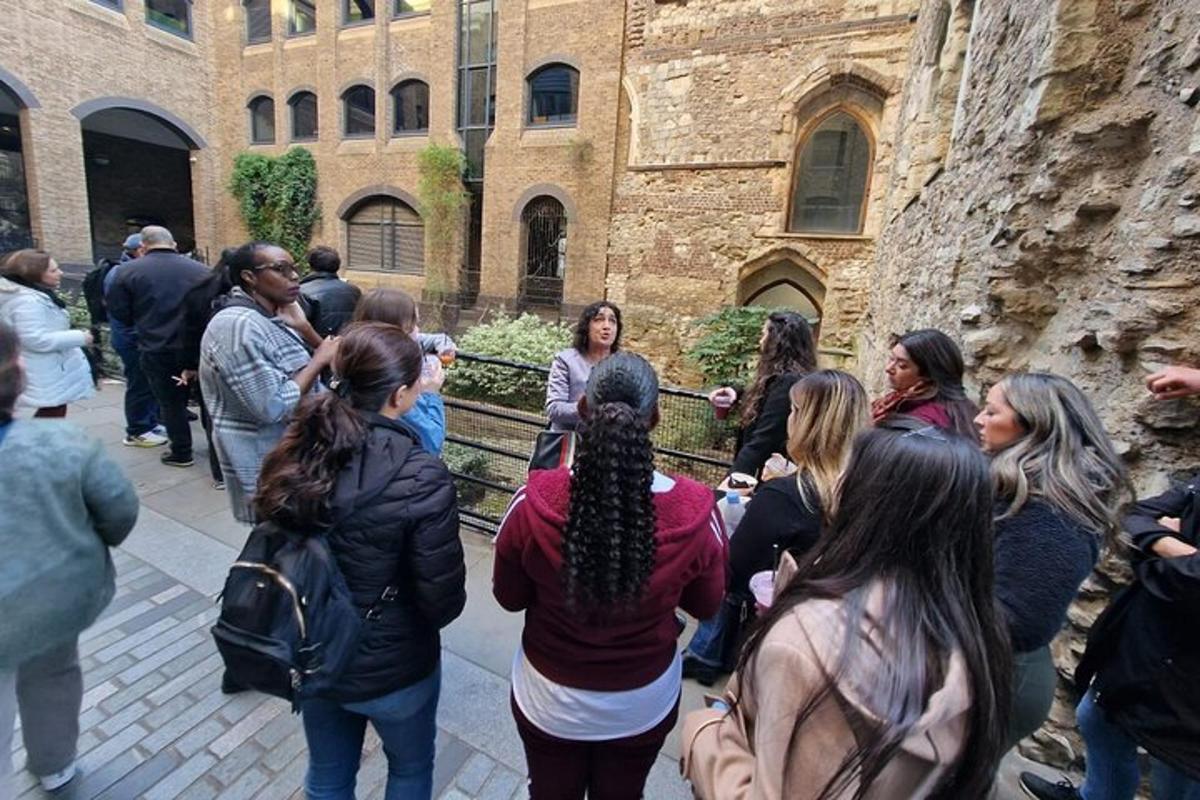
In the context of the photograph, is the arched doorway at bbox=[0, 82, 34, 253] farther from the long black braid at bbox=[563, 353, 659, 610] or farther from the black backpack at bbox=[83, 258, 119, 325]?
the long black braid at bbox=[563, 353, 659, 610]

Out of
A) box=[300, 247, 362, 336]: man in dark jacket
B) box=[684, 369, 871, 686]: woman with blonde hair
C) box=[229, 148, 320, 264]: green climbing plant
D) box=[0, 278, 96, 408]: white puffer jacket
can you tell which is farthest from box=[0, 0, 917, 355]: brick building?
box=[0, 278, 96, 408]: white puffer jacket

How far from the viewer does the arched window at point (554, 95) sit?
12.8 meters

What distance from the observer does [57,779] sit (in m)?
1.88

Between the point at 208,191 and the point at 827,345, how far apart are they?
18641 millimetres

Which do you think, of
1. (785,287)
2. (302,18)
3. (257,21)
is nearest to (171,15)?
(257,21)

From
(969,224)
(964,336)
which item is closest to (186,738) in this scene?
(964,336)

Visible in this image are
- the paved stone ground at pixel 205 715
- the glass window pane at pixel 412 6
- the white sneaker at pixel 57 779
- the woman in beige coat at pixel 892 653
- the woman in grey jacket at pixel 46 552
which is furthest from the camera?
the glass window pane at pixel 412 6

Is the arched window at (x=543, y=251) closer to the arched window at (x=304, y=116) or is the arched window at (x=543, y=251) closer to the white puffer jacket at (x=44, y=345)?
the arched window at (x=304, y=116)

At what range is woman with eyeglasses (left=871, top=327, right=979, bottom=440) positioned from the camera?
249cm

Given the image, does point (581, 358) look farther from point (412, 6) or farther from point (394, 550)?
point (412, 6)

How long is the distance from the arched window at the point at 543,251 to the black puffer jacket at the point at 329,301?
382 inches

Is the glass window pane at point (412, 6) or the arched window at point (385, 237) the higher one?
the glass window pane at point (412, 6)

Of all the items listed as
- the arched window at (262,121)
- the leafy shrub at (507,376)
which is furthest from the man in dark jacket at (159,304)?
the arched window at (262,121)

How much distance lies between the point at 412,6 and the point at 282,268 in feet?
52.6
